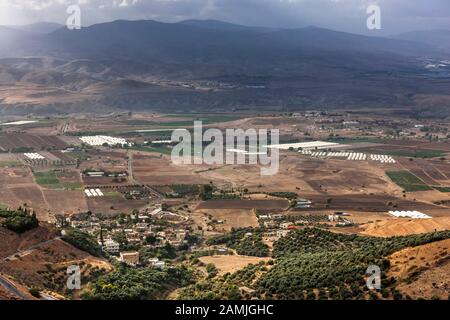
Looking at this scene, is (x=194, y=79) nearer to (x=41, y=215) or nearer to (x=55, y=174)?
(x=55, y=174)

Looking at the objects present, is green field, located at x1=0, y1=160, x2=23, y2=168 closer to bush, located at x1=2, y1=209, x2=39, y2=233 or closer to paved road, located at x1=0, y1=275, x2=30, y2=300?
bush, located at x1=2, y1=209, x2=39, y2=233

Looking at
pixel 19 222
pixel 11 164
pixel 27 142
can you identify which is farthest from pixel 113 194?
pixel 27 142

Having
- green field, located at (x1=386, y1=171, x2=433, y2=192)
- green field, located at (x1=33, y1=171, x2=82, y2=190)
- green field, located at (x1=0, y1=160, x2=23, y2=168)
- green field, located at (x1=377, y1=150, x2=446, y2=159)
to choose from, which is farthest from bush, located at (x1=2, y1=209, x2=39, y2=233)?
green field, located at (x1=377, y1=150, x2=446, y2=159)

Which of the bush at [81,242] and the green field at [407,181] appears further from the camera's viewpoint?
the green field at [407,181]

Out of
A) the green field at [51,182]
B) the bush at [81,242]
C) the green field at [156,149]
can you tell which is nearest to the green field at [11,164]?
the green field at [51,182]

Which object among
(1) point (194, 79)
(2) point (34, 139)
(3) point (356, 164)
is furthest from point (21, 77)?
(3) point (356, 164)

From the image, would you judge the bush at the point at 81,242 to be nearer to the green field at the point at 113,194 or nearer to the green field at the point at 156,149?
the green field at the point at 113,194
